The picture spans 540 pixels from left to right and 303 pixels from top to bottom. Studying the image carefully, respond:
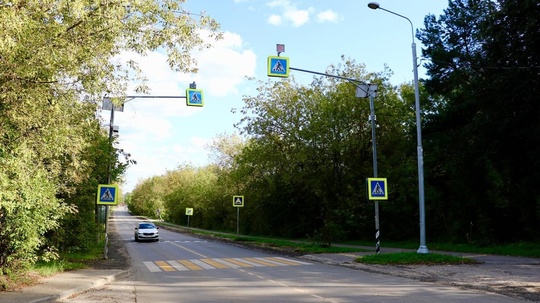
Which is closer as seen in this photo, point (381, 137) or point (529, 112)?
point (529, 112)

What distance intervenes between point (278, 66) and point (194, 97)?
3.24 meters

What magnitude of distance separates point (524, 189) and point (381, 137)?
12253 mm

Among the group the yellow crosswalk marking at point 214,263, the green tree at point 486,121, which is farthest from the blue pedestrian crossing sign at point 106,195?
the green tree at point 486,121

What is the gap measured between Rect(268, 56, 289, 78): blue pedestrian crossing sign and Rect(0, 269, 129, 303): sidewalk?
862 centimetres

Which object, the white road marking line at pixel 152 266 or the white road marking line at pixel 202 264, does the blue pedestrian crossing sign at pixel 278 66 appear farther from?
the white road marking line at pixel 152 266

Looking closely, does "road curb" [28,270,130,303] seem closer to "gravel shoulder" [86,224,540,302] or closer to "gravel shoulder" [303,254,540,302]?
"gravel shoulder" [86,224,540,302]

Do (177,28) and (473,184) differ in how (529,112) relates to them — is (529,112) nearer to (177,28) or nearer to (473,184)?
(473,184)

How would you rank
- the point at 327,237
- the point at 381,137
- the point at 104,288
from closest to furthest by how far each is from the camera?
the point at 104,288
the point at 327,237
the point at 381,137

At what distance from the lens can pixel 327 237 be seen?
2466 cm

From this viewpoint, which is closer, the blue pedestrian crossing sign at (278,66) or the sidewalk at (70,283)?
the sidewalk at (70,283)

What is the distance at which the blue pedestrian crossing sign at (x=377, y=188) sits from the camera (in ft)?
64.4

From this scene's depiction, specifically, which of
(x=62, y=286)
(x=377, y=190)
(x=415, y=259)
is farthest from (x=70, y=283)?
(x=377, y=190)

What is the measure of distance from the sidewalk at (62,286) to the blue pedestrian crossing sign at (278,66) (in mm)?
8615

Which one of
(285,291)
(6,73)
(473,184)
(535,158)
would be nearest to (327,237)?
(473,184)
